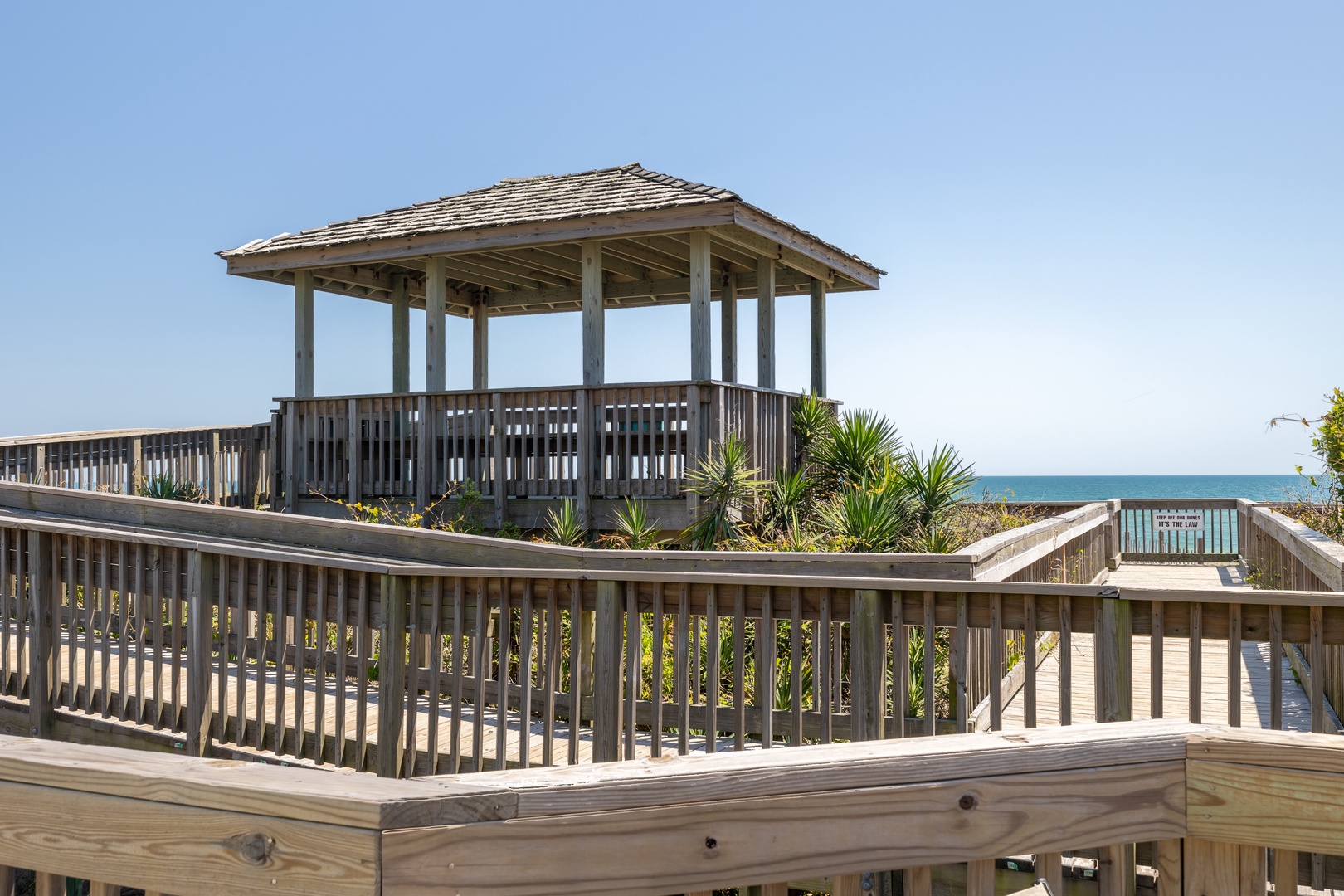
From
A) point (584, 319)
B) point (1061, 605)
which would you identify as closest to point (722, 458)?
point (584, 319)

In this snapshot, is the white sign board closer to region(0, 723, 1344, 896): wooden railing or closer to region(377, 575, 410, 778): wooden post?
region(377, 575, 410, 778): wooden post

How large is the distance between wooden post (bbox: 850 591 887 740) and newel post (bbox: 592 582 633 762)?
1.08 m

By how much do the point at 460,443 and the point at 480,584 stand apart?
9.30m

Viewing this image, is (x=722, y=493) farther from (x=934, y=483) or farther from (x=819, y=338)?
(x=819, y=338)

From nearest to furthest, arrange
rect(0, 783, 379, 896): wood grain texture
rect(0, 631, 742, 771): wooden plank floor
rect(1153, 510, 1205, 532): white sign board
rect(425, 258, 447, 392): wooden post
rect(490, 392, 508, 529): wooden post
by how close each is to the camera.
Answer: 1. rect(0, 783, 379, 896): wood grain texture
2. rect(0, 631, 742, 771): wooden plank floor
3. rect(490, 392, 508, 529): wooden post
4. rect(425, 258, 447, 392): wooden post
5. rect(1153, 510, 1205, 532): white sign board

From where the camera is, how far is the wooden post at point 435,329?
13.9m

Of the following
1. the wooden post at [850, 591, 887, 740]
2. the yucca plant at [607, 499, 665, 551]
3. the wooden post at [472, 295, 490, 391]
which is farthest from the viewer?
the wooden post at [472, 295, 490, 391]

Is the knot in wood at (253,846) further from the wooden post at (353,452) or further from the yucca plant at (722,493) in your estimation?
the wooden post at (353,452)

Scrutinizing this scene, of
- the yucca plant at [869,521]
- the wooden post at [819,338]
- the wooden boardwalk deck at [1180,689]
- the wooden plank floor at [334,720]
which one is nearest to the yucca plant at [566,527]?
the yucca plant at [869,521]

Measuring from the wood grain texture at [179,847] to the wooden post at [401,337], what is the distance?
1483cm

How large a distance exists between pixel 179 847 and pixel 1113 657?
3.65 meters

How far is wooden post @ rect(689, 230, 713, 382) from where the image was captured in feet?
39.5

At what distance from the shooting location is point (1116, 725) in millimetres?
1545

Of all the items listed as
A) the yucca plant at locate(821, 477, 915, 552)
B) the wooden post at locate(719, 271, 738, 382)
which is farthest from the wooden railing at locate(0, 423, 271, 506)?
the yucca plant at locate(821, 477, 915, 552)
